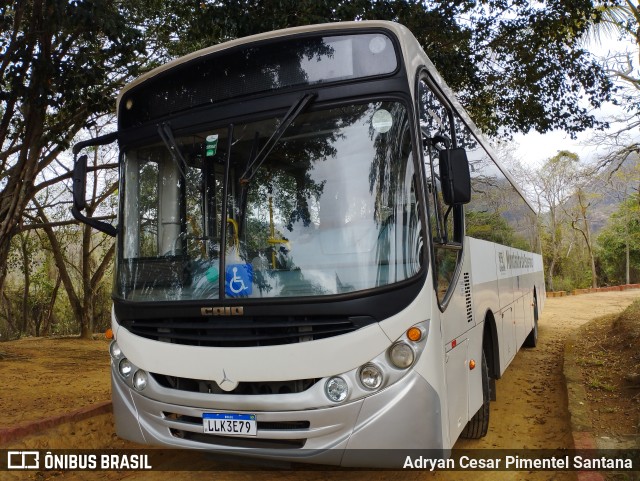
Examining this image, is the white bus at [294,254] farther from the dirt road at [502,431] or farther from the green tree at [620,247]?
the green tree at [620,247]

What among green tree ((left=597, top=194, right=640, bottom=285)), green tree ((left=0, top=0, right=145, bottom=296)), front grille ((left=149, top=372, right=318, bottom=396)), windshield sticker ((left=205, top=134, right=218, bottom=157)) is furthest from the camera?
green tree ((left=597, top=194, right=640, bottom=285))

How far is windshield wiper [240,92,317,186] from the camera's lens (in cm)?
377

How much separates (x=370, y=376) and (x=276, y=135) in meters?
1.68

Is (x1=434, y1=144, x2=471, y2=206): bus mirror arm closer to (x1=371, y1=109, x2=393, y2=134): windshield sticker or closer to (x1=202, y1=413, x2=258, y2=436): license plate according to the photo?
(x1=371, y1=109, x2=393, y2=134): windshield sticker

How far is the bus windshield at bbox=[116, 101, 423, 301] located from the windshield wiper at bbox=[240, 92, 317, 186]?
0.01 metres

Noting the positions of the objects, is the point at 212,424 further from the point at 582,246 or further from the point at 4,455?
the point at 582,246

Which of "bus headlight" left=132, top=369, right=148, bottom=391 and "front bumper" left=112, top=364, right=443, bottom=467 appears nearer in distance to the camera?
"front bumper" left=112, top=364, right=443, bottom=467

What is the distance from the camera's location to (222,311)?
143 inches

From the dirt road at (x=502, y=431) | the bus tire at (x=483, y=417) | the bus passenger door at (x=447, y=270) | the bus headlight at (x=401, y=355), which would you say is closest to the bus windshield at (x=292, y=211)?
→ the bus passenger door at (x=447, y=270)

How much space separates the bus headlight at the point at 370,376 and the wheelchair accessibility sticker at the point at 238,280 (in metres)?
0.88

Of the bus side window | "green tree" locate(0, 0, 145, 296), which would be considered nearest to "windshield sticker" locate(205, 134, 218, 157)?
the bus side window

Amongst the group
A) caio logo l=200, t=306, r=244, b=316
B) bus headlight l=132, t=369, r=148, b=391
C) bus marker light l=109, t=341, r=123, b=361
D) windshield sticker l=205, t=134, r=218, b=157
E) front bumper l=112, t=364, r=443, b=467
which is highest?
windshield sticker l=205, t=134, r=218, b=157

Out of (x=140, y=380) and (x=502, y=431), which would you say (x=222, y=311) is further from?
(x=502, y=431)

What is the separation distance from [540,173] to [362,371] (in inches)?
1406
